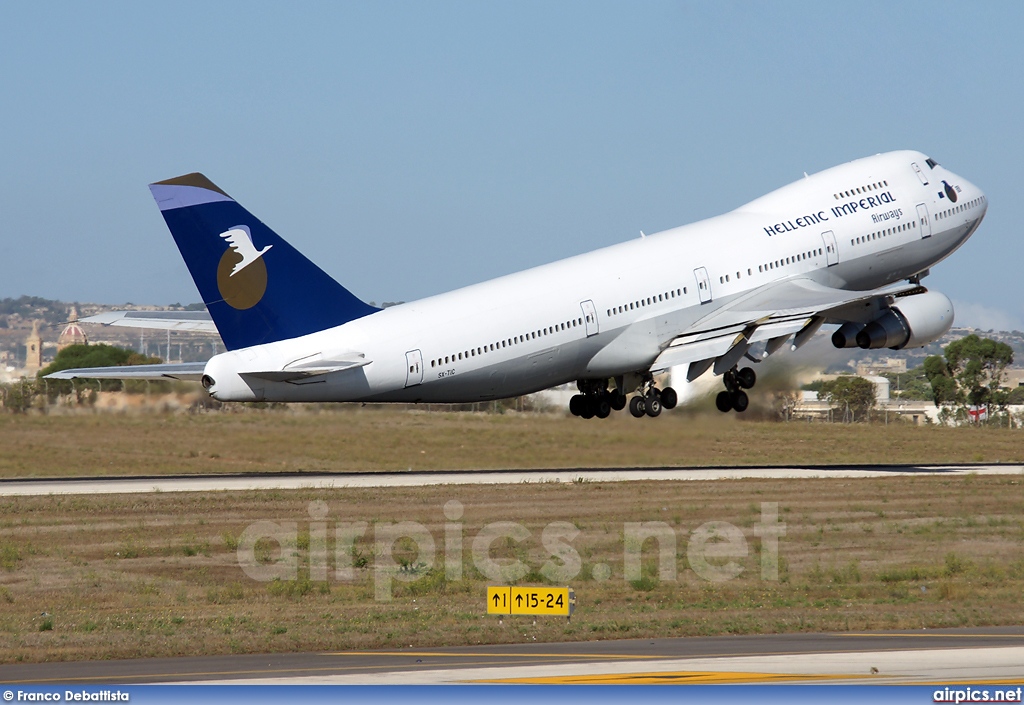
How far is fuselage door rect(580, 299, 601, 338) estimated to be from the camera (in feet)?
136

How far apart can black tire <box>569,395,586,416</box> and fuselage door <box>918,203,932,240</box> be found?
41.6 ft

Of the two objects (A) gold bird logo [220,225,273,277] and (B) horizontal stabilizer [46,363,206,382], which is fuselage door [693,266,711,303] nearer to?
(A) gold bird logo [220,225,273,277]

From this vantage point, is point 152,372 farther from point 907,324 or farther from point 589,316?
point 907,324

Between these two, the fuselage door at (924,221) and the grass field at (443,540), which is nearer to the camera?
the grass field at (443,540)

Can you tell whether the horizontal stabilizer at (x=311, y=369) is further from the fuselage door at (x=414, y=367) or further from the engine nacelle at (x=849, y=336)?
the engine nacelle at (x=849, y=336)

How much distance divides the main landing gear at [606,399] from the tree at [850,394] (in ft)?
70.3

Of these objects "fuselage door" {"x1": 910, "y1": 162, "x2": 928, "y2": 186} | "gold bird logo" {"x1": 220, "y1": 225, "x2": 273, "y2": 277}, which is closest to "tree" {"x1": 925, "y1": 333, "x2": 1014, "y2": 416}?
"fuselage door" {"x1": 910, "y1": 162, "x2": 928, "y2": 186}

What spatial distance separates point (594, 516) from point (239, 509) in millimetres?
9753

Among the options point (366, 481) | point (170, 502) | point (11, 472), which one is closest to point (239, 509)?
point (170, 502)

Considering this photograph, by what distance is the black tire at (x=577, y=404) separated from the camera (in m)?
45.1

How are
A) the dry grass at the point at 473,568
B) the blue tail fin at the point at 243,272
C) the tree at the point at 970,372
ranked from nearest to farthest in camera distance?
the dry grass at the point at 473,568
the blue tail fin at the point at 243,272
the tree at the point at 970,372

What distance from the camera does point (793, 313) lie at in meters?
Result: 42.8

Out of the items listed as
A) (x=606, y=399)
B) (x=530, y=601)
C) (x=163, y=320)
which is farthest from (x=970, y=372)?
(x=530, y=601)

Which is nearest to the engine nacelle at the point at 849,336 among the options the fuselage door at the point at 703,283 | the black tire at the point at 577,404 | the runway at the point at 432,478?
the fuselage door at the point at 703,283
